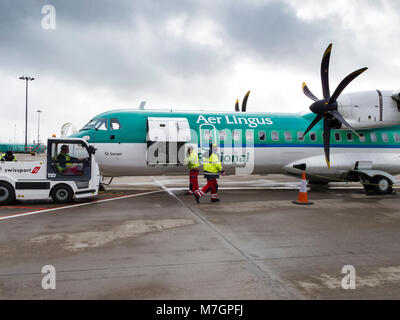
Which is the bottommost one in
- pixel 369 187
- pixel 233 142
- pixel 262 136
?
pixel 369 187

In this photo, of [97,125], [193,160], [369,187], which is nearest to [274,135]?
[193,160]

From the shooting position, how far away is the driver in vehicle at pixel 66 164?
9570 mm

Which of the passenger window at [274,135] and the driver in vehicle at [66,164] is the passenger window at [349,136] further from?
the driver in vehicle at [66,164]

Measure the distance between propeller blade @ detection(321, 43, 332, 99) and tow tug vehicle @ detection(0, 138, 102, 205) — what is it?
9.33 meters

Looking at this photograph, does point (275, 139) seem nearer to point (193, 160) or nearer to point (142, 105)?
point (193, 160)

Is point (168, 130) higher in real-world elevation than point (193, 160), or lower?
higher

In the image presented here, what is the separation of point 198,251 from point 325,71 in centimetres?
1013

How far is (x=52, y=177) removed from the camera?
9.44 metres

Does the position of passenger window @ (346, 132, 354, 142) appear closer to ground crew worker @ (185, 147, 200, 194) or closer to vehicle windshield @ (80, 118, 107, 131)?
ground crew worker @ (185, 147, 200, 194)

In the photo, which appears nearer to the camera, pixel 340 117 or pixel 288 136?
pixel 340 117

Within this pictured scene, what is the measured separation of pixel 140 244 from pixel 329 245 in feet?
11.1

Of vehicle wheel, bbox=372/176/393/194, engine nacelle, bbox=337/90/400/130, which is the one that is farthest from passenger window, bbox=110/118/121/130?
vehicle wheel, bbox=372/176/393/194
